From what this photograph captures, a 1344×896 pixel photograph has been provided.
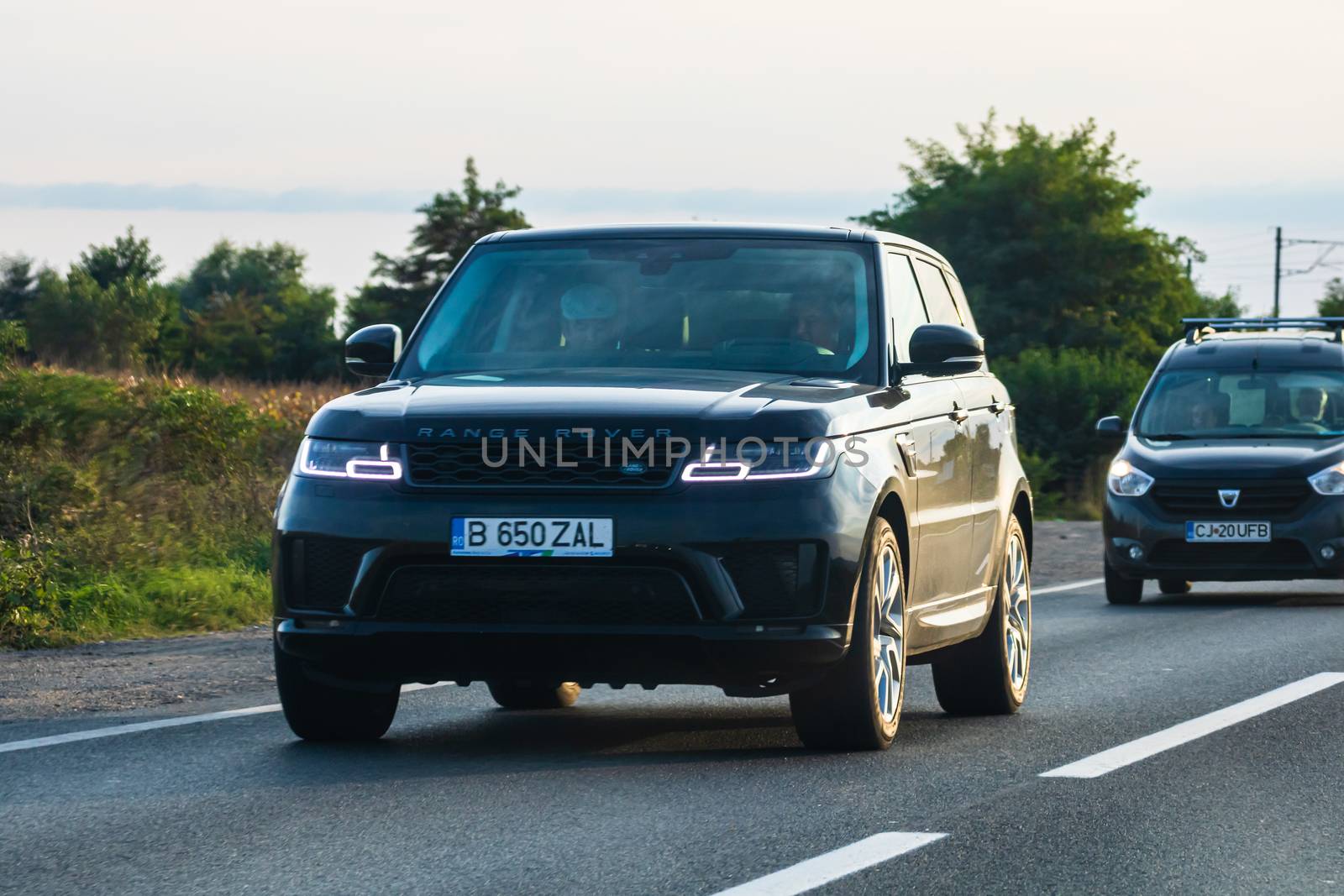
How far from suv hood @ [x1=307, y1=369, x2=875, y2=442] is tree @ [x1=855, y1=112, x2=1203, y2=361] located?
49.1 metres

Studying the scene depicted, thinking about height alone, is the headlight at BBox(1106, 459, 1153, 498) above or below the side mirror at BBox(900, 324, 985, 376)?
below

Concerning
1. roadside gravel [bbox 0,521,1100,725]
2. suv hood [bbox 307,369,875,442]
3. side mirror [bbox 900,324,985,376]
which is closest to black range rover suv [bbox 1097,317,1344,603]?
roadside gravel [bbox 0,521,1100,725]

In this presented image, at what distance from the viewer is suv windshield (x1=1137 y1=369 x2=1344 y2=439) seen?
54.9 feet

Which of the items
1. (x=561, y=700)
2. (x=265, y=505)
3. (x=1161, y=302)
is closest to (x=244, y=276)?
(x=1161, y=302)

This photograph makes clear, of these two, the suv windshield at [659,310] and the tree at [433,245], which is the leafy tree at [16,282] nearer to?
the tree at [433,245]

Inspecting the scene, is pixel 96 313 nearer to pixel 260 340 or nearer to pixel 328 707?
pixel 260 340

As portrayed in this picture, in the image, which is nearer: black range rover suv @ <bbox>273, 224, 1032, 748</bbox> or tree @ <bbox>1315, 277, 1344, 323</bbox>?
black range rover suv @ <bbox>273, 224, 1032, 748</bbox>

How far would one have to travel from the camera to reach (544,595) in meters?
6.86

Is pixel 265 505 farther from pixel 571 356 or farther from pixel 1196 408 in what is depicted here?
pixel 571 356

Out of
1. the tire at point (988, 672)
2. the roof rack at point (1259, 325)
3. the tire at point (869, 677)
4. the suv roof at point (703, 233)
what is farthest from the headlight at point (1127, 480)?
the tire at point (869, 677)

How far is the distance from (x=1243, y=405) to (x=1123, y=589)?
1.85 metres

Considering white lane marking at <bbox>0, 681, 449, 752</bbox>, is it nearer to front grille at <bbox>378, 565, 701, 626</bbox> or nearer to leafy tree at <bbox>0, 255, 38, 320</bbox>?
front grille at <bbox>378, 565, 701, 626</bbox>

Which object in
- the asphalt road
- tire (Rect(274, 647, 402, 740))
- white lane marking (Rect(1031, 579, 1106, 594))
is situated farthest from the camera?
white lane marking (Rect(1031, 579, 1106, 594))

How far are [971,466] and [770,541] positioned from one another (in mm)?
2241
